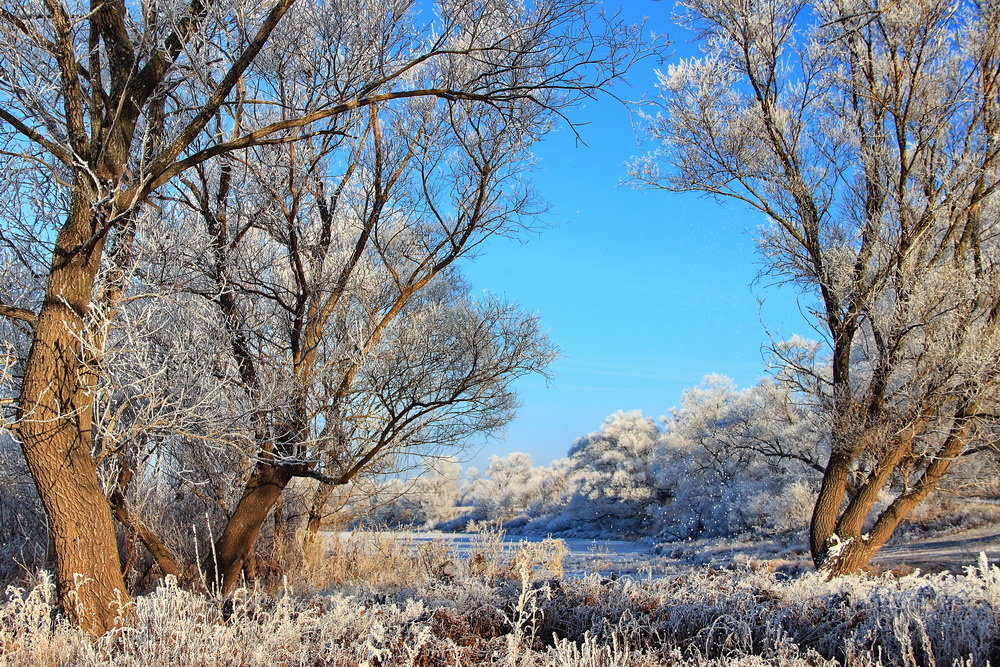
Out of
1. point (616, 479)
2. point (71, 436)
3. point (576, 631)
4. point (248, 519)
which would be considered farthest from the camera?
point (616, 479)

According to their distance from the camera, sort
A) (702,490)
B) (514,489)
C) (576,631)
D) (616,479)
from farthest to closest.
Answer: (514,489), (616,479), (702,490), (576,631)

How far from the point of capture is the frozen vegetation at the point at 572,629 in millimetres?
3498

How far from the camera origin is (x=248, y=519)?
26.1 ft

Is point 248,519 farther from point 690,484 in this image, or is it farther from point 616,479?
point 616,479

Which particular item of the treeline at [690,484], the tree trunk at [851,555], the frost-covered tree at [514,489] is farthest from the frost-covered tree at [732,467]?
the frost-covered tree at [514,489]

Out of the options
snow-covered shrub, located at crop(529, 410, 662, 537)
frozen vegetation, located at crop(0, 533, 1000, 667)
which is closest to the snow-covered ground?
frozen vegetation, located at crop(0, 533, 1000, 667)

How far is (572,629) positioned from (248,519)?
15.5ft

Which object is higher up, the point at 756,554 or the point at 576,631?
the point at 576,631

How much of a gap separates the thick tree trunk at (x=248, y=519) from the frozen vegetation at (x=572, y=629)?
2.37 metres

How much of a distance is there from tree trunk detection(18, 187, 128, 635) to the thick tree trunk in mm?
2584

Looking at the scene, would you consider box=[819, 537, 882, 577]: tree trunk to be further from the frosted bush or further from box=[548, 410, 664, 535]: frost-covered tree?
box=[548, 410, 664, 535]: frost-covered tree

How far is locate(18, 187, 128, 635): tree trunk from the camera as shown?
197 inches

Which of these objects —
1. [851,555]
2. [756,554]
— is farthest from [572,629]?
[756,554]

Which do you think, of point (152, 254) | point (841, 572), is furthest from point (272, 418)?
point (841, 572)
